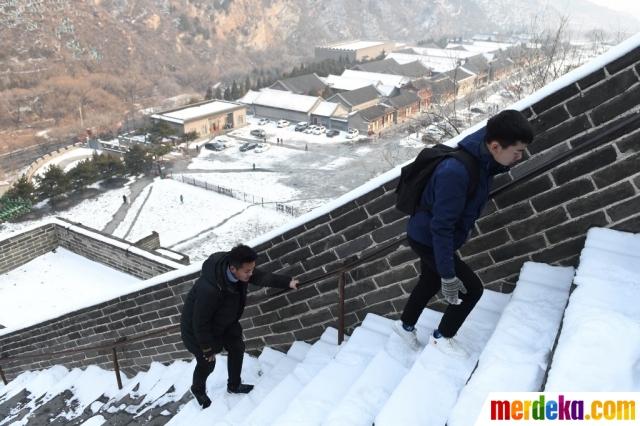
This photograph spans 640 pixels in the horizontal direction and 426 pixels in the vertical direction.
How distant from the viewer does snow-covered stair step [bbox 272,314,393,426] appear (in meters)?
2.54

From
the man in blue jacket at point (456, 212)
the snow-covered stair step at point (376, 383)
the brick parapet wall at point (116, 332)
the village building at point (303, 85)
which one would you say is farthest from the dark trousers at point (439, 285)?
the village building at point (303, 85)

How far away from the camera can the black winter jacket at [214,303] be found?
2934 mm

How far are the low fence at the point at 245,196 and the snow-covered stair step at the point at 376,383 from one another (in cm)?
1762

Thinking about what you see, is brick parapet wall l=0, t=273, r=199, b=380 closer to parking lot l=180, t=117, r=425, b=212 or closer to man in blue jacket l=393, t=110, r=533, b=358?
man in blue jacket l=393, t=110, r=533, b=358

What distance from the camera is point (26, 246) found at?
8531 millimetres

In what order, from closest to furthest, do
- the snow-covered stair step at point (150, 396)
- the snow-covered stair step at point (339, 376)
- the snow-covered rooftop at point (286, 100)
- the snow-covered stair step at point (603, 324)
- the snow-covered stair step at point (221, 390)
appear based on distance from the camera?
the snow-covered stair step at point (603, 324)
the snow-covered stair step at point (339, 376)
the snow-covered stair step at point (221, 390)
the snow-covered stair step at point (150, 396)
the snow-covered rooftop at point (286, 100)

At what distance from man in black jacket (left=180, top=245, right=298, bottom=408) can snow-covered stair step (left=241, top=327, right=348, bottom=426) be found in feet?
1.57

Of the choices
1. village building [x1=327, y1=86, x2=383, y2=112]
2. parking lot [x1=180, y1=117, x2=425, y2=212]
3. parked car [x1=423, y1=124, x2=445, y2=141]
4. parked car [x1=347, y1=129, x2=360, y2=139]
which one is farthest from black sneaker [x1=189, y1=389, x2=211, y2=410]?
village building [x1=327, y1=86, x2=383, y2=112]

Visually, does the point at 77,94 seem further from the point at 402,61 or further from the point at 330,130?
the point at 402,61

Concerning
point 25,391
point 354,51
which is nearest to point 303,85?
point 354,51

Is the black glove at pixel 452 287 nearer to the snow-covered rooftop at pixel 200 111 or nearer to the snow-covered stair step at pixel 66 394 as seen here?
the snow-covered stair step at pixel 66 394

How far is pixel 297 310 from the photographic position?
3752mm

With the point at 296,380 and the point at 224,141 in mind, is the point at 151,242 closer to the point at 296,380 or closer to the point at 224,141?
the point at 296,380

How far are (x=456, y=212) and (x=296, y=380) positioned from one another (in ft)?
5.59
